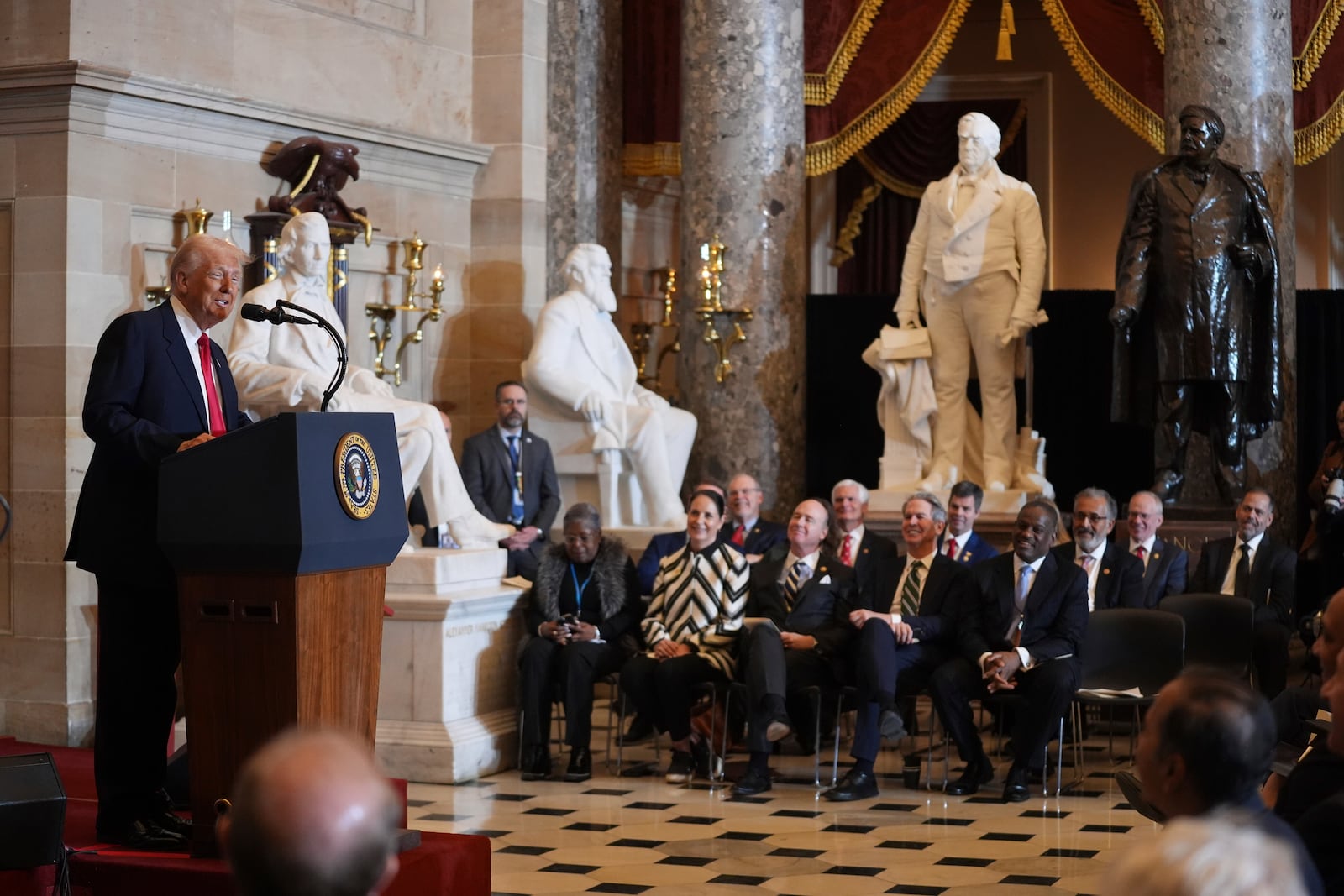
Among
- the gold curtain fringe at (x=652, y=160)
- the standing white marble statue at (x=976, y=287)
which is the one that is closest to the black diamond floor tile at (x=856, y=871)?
the standing white marble statue at (x=976, y=287)

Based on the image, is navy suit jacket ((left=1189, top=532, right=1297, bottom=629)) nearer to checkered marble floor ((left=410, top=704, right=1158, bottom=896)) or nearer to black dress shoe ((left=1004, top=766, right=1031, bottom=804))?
checkered marble floor ((left=410, top=704, right=1158, bottom=896))

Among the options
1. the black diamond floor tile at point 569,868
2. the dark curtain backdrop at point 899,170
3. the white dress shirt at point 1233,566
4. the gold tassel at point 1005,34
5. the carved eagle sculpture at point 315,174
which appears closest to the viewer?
the black diamond floor tile at point 569,868

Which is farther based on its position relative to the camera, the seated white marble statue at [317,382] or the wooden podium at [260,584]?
the seated white marble statue at [317,382]

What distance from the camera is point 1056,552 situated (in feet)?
27.2

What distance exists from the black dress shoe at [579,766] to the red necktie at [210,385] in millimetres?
3668

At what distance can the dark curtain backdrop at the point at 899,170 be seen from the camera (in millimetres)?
15820

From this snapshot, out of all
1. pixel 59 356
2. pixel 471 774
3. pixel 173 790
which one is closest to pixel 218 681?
pixel 173 790

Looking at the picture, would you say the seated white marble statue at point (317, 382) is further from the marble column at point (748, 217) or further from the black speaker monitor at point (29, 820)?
the black speaker monitor at point (29, 820)

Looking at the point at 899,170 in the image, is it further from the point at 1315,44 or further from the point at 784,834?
the point at 784,834

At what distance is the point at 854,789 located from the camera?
7.43 meters

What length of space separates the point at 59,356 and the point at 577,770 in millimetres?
2737

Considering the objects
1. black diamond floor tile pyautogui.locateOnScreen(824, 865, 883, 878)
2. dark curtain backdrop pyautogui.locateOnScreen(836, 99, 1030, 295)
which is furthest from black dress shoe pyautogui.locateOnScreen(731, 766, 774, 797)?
dark curtain backdrop pyautogui.locateOnScreen(836, 99, 1030, 295)

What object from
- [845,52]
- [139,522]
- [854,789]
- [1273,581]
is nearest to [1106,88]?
[845,52]

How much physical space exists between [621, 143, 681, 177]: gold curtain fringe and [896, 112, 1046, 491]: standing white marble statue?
2504mm
